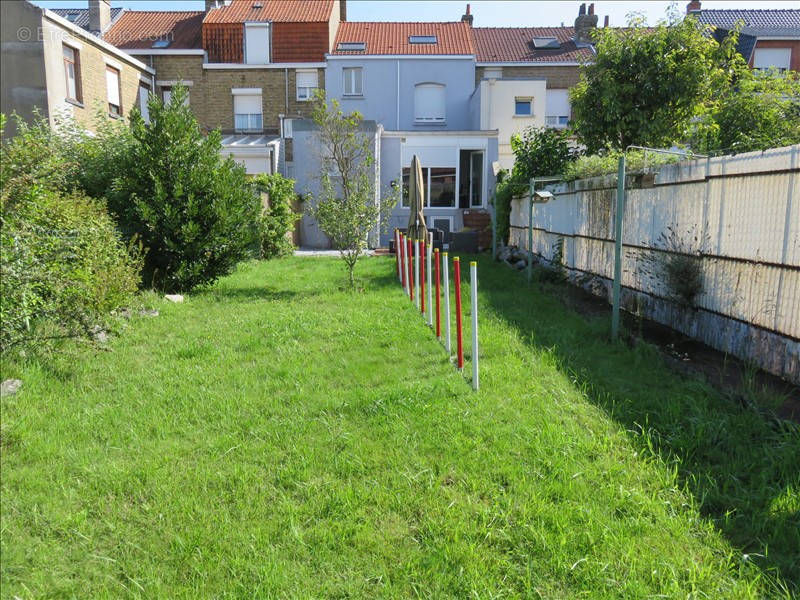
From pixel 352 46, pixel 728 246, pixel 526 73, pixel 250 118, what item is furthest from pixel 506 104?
pixel 728 246

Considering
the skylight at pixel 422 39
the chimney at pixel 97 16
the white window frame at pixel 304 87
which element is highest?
the chimney at pixel 97 16

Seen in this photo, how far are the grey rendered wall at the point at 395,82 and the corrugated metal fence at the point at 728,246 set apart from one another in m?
20.8

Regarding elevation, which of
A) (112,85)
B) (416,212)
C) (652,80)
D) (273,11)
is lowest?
(416,212)

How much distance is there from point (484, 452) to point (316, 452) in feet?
3.47

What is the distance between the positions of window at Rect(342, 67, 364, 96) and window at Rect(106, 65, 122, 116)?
31.3ft

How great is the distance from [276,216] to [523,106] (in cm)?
1442

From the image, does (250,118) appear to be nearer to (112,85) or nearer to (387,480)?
(112,85)

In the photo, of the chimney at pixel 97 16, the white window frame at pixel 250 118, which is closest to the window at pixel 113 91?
the white window frame at pixel 250 118

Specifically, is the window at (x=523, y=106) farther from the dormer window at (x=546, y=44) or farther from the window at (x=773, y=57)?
the window at (x=773, y=57)

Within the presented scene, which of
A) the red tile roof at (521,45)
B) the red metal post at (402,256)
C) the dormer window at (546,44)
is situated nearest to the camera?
the red metal post at (402,256)

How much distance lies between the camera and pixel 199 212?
1002 cm

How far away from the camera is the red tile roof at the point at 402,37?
1131 inches

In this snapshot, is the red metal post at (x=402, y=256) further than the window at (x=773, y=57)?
No

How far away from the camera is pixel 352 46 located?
97.0 feet
